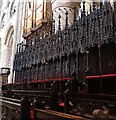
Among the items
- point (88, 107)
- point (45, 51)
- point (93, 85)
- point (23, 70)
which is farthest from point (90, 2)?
point (88, 107)

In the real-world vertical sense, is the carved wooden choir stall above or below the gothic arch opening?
below

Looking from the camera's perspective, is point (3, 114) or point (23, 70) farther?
point (23, 70)

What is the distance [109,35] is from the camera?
4.50 metres

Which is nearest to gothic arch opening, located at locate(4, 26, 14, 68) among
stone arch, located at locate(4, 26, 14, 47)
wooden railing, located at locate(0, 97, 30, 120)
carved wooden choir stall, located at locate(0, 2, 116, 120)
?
stone arch, located at locate(4, 26, 14, 47)

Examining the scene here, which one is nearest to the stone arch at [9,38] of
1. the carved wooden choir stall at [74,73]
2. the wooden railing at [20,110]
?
the carved wooden choir stall at [74,73]

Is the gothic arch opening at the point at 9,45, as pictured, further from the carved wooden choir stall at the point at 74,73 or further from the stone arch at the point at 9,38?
the carved wooden choir stall at the point at 74,73

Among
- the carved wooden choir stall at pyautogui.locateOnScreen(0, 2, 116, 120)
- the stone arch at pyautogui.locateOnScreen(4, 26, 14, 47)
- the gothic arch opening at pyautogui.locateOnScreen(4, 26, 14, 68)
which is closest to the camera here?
the carved wooden choir stall at pyautogui.locateOnScreen(0, 2, 116, 120)

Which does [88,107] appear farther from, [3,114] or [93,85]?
[93,85]

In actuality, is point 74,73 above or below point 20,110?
above

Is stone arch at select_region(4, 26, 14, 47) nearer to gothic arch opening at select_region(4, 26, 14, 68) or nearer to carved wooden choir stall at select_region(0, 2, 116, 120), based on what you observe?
gothic arch opening at select_region(4, 26, 14, 68)

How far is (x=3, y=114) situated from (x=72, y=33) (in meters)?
3.19

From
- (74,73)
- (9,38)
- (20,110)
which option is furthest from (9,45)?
(20,110)

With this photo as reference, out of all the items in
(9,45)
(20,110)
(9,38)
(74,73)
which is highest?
(9,38)

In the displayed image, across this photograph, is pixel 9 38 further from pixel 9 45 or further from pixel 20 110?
pixel 20 110
